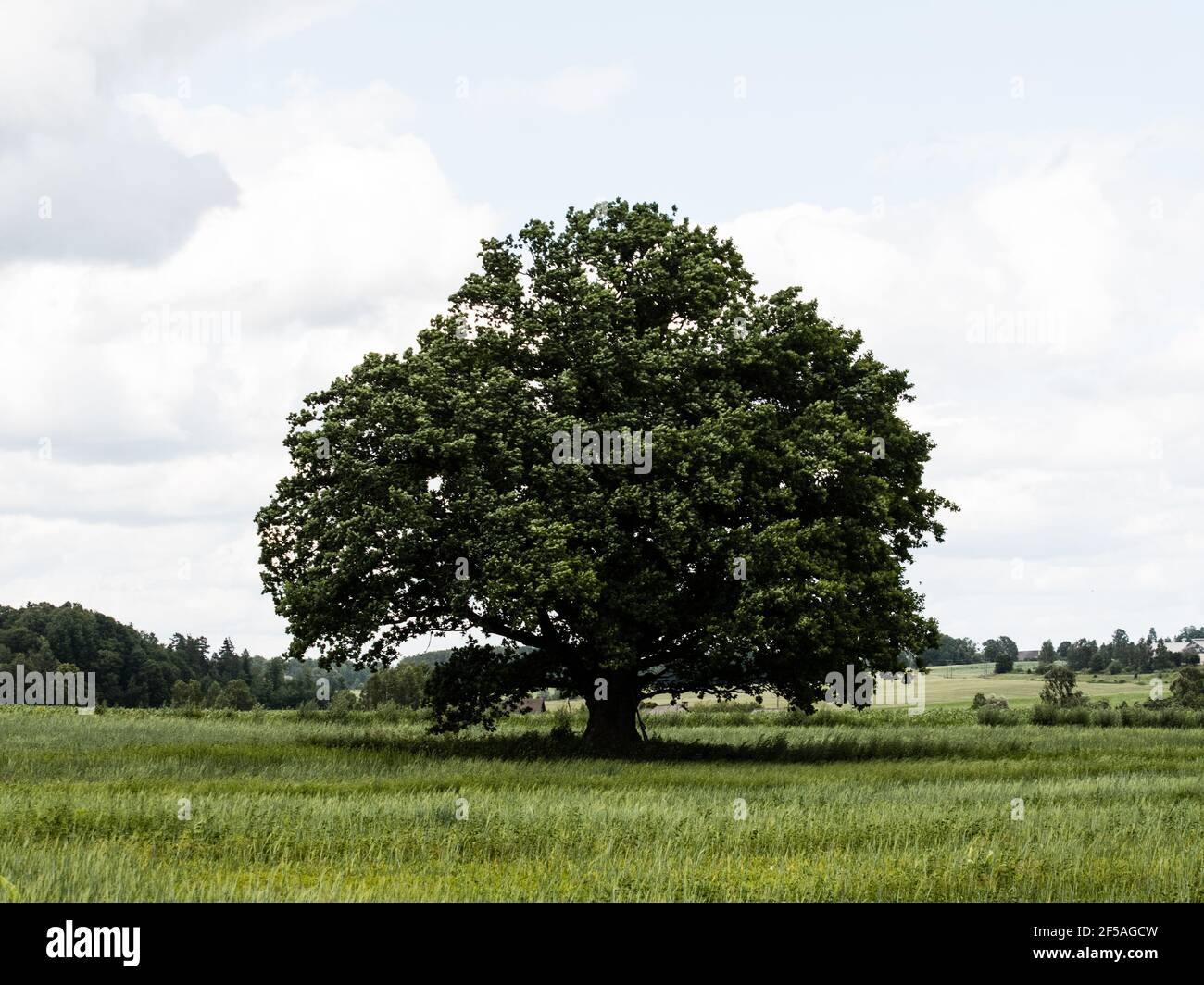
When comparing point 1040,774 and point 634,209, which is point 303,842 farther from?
point 634,209

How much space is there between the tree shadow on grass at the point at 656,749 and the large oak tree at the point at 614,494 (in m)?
1.44

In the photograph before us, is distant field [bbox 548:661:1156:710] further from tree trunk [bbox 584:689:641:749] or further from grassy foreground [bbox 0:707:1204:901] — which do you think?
grassy foreground [bbox 0:707:1204:901]

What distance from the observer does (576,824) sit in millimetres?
22188

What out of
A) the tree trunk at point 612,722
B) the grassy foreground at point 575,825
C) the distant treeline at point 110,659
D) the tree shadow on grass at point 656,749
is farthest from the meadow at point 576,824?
the distant treeline at point 110,659

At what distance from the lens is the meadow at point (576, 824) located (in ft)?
54.9

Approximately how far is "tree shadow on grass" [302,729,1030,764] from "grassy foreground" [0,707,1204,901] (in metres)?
0.26

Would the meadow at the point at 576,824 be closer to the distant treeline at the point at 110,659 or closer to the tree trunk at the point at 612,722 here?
the tree trunk at the point at 612,722

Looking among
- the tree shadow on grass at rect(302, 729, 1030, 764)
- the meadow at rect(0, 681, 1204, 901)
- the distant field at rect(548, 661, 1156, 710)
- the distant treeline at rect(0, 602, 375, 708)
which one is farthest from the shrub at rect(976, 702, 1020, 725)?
the distant treeline at rect(0, 602, 375, 708)

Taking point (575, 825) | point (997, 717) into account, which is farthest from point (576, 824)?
point (997, 717)

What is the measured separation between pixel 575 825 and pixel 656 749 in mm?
20749

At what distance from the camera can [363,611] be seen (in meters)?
39.7

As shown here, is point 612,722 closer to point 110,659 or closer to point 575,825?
point 575,825
